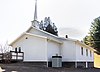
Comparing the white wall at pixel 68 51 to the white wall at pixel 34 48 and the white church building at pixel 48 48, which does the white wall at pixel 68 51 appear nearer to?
the white church building at pixel 48 48

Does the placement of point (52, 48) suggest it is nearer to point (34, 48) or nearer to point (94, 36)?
point (34, 48)

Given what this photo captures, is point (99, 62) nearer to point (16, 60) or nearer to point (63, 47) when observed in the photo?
Result: point (63, 47)

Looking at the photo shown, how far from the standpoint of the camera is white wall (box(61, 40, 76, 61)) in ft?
88.7

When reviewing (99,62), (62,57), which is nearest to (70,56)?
(62,57)

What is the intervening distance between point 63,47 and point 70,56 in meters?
1.30

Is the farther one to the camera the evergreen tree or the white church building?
the evergreen tree

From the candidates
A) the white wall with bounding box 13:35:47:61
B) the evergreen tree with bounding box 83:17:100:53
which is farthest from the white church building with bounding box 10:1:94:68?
the evergreen tree with bounding box 83:17:100:53

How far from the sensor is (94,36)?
54375 millimetres

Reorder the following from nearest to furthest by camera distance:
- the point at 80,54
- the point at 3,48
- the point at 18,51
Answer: the point at 18,51 → the point at 80,54 → the point at 3,48

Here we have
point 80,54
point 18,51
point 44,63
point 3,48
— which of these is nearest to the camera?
point 44,63

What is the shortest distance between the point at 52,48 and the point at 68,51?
210 centimetres

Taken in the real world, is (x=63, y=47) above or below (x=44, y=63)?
above

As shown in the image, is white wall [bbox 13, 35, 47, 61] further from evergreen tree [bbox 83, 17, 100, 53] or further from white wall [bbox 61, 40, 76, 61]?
evergreen tree [bbox 83, 17, 100, 53]

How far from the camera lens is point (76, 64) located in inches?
1076
